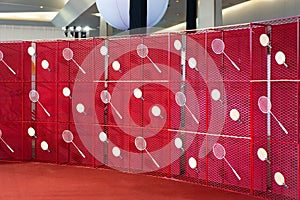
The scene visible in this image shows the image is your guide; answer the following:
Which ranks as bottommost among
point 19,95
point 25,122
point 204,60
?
point 25,122

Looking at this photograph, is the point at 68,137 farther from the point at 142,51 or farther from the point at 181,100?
the point at 181,100

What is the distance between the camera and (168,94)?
6004mm

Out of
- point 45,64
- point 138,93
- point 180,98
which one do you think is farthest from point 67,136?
point 180,98

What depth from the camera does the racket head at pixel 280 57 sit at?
188 inches

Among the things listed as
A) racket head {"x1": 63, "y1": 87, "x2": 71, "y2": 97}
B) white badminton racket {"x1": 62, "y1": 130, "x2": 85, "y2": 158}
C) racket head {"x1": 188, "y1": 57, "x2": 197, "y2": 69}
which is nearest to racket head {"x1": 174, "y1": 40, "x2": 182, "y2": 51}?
racket head {"x1": 188, "y1": 57, "x2": 197, "y2": 69}

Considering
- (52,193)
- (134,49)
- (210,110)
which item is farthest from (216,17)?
(52,193)

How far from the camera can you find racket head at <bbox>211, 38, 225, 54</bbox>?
17.8 feet

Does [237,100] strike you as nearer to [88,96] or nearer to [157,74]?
[157,74]

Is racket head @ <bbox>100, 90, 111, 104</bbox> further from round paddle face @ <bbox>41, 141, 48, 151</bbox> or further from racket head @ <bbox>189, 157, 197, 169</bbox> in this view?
racket head @ <bbox>189, 157, 197, 169</bbox>

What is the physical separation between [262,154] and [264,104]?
562mm

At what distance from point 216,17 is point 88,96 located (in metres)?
Result: 3.00

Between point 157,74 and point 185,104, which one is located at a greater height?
point 157,74

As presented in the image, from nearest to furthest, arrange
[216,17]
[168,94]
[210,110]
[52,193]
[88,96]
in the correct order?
[52,193] → [210,110] → [168,94] → [88,96] → [216,17]

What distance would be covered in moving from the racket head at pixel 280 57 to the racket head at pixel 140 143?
2.27 m
